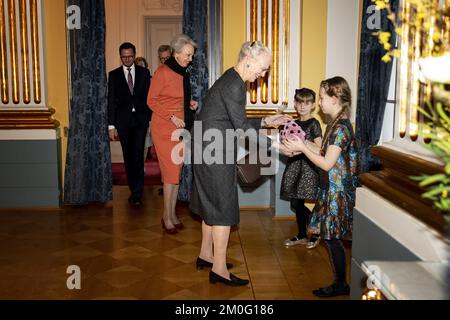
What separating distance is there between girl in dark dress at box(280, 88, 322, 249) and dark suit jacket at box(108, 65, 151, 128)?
6.67ft

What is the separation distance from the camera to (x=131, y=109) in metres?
5.75

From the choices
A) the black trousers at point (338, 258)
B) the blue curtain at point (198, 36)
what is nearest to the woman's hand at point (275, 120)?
the black trousers at point (338, 258)

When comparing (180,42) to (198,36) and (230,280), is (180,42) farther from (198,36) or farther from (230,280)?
(230,280)

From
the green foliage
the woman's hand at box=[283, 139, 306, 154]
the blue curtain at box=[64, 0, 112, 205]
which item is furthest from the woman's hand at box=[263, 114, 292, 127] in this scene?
the blue curtain at box=[64, 0, 112, 205]

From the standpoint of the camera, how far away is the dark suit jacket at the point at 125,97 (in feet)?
18.8

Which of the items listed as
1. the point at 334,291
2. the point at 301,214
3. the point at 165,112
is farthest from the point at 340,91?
the point at 165,112

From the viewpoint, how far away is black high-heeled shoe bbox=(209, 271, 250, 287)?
3414mm

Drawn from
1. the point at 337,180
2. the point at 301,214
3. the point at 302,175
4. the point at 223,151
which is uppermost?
the point at 223,151

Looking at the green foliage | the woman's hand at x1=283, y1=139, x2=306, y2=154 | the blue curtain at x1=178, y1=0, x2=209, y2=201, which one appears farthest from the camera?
the blue curtain at x1=178, y1=0, x2=209, y2=201

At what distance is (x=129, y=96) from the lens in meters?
5.76

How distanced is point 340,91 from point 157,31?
7445 millimetres

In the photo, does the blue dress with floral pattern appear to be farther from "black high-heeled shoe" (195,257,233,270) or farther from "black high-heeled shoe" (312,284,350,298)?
"black high-heeled shoe" (195,257,233,270)

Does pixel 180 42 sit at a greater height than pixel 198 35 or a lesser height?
lesser

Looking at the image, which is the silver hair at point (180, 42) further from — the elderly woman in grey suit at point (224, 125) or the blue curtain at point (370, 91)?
the blue curtain at point (370, 91)
